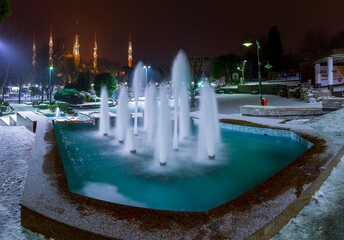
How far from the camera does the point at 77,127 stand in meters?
15.0

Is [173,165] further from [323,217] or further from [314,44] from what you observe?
[314,44]

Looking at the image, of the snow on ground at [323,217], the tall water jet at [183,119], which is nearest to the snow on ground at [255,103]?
the tall water jet at [183,119]

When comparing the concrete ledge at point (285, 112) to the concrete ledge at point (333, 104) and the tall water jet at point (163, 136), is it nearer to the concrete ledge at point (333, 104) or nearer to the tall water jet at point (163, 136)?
the concrete ledge at point (333, 104)

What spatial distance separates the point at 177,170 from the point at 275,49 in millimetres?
56351

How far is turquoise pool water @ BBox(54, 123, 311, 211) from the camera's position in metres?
5.66

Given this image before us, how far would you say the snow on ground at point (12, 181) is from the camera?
11.8 ft

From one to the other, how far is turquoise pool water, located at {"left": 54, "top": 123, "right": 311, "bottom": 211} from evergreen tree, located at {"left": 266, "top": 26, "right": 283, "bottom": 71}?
50509mm

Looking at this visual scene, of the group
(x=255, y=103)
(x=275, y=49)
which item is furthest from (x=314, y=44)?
(x=255, y=103)

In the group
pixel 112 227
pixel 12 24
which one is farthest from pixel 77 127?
pixel 12 24

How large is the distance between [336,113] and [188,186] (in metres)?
9.03

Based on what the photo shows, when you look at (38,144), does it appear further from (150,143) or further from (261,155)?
(261,155)

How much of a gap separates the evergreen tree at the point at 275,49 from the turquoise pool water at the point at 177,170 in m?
50.5

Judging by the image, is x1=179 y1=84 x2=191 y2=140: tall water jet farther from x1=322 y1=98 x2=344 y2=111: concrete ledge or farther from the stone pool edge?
the stone pool edge

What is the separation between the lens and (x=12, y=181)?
17.7ft
